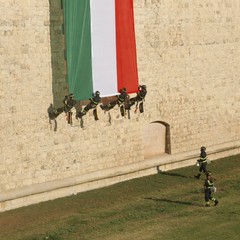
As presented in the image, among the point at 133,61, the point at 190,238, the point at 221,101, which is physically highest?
the point at 133,61

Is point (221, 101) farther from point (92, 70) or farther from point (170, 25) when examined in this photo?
point (92, 70)

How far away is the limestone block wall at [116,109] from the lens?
26.9 meters

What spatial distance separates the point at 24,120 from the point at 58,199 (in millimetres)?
3327

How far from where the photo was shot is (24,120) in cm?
2716

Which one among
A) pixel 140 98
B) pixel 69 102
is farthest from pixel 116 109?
pixel 69 102

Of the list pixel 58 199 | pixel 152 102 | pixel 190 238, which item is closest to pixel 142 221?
pixel 190 238

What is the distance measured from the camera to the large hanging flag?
90.8 ft

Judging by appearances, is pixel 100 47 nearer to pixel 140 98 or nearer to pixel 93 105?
pixel 93 105

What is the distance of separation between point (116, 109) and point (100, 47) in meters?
3.03

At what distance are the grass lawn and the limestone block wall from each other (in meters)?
1.05

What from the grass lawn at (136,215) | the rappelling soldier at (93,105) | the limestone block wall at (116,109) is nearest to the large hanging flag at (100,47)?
the rappelling soldier at (93,105)

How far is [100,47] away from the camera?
2844cm

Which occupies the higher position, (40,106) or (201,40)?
(201,40)

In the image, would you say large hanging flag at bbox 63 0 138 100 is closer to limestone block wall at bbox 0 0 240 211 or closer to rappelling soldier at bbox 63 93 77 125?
rappelling soldier at bbox 63 93 77 125
